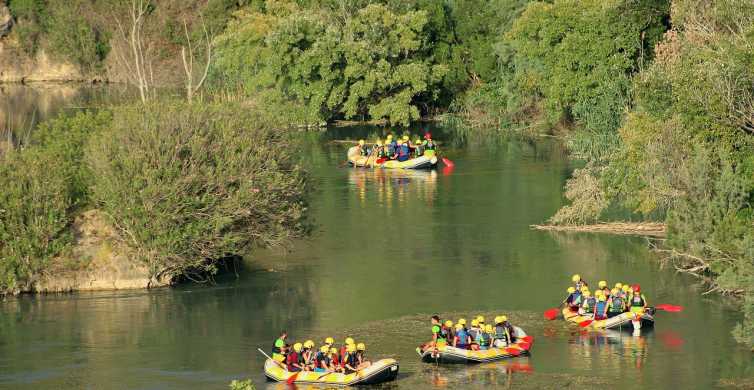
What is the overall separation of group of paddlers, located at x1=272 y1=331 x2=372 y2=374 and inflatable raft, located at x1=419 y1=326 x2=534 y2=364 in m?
2.09

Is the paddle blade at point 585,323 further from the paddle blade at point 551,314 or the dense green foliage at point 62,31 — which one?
the dense green foliage at point 62,31

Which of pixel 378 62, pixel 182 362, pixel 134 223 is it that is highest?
pixel 378 62

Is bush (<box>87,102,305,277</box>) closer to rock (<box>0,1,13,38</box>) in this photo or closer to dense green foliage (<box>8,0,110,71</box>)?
dense green foliage (<box>8,0,110,71</box>)

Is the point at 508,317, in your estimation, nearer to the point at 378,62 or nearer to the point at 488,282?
the point at 488,282

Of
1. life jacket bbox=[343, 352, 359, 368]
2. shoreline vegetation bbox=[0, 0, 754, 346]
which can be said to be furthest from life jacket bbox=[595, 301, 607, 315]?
life jacket bbox=[343, 352, 359, 368]

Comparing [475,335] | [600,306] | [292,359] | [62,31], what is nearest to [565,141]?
[600,306]

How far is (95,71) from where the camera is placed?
129m

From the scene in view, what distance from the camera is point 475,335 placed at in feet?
133

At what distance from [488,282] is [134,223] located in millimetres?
12714

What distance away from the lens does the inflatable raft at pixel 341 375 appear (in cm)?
3797

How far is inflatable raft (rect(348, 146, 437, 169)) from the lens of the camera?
76625mm

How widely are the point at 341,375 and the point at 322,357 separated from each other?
0.88 meters

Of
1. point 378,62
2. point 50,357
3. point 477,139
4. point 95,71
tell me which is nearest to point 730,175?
point 50,357

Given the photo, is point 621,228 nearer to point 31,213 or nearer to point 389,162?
point 389,162
